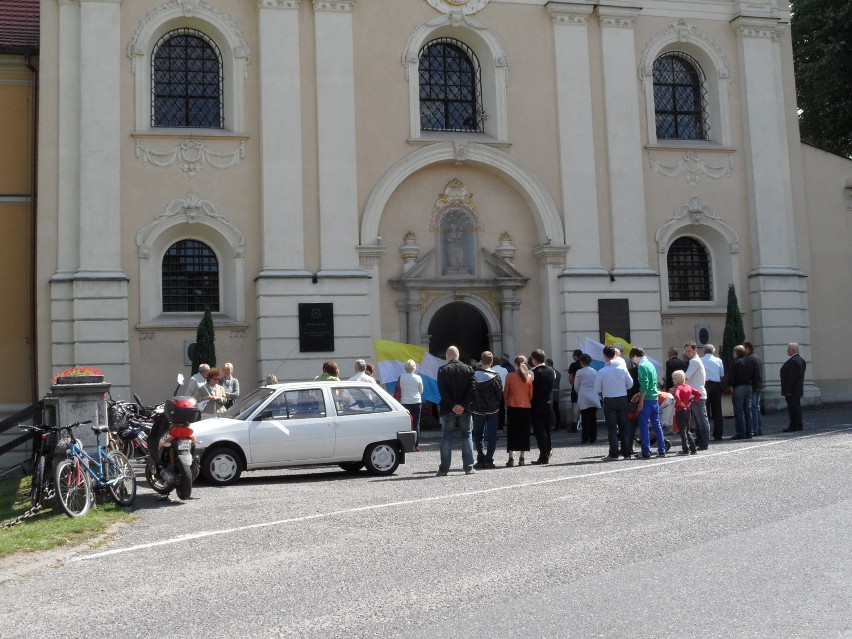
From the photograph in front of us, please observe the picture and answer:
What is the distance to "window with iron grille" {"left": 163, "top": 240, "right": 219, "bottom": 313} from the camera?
23000 millimetres

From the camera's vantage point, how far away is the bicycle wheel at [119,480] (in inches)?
472

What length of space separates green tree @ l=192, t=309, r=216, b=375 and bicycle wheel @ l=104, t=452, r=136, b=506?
938 centimetres

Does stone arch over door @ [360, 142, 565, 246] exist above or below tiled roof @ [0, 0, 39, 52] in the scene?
below

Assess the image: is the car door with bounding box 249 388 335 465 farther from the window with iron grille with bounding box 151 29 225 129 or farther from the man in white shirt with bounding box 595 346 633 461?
the window with iron grille with bounding box 151 29 225 129

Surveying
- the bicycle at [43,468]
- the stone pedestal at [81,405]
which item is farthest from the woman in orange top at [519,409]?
the bicycle at [43,468]

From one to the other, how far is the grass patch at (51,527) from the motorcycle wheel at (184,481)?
789 mm

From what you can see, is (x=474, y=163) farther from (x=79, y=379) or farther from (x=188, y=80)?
(x=79, y=379)

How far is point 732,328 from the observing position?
2492 cm

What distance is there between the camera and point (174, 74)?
23.6 m

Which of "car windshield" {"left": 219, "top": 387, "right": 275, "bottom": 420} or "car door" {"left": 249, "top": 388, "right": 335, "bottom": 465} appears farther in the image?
"car windshield" {"left": 219, "top": 387, "right": 275, "bottom": 420}

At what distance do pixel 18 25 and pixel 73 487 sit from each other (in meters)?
17.5

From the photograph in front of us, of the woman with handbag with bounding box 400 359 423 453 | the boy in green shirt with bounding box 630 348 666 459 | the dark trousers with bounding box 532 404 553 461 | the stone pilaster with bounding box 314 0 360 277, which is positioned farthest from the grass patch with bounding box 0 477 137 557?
the stone pilaster with bounding box 314 0 360 277

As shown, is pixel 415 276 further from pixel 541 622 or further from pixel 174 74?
pixel 541 622

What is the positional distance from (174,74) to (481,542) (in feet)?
57.7
